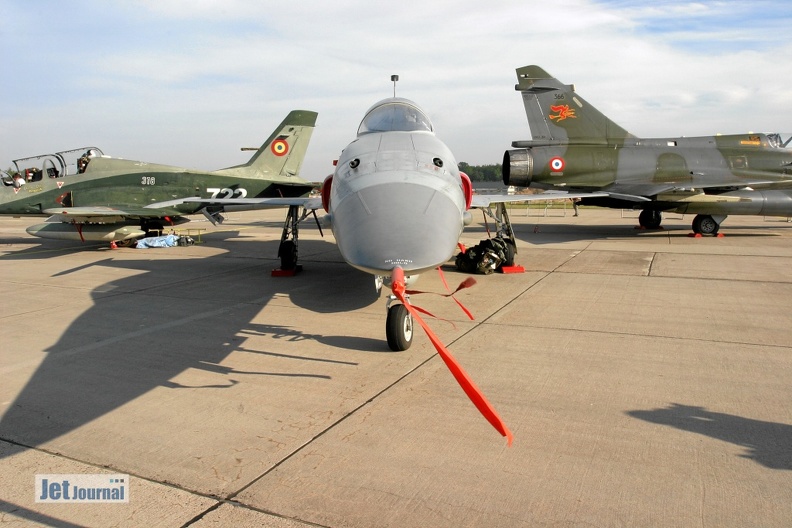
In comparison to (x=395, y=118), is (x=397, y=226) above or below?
below

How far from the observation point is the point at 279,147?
19.6 meters

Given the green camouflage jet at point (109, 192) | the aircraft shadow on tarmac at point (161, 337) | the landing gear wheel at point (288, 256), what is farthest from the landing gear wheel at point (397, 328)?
the green camouflage jet at point (109, 192)

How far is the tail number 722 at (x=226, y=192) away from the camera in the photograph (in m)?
17.9

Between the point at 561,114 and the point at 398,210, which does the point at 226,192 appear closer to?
the point at 561,114

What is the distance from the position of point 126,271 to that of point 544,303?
8910 millimetres

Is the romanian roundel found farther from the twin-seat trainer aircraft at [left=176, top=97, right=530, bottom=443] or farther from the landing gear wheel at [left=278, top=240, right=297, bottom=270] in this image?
the twin-seat trainer aircraft at [left=176, top=97, right=530, bottom=443]

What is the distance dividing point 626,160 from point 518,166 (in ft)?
11.8

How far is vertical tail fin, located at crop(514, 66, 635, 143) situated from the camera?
1828cm

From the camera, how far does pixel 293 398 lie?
4609 mm

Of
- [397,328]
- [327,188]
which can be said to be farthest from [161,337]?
[397,328]

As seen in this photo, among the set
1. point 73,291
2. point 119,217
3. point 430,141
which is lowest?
point 73,291

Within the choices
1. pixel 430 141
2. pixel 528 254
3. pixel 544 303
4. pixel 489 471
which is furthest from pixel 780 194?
pixel 489 471

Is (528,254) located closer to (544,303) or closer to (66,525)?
(544,303)

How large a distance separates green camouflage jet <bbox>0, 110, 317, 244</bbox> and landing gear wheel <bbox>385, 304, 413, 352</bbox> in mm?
Answer: 10919
